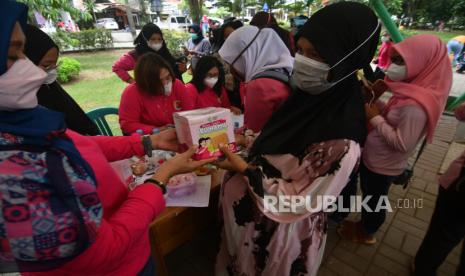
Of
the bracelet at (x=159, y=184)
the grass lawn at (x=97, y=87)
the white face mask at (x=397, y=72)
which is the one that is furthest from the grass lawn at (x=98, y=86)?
the bracelet at (x=159, y=184)

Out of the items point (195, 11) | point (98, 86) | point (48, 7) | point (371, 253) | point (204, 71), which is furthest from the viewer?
point (98, 86)

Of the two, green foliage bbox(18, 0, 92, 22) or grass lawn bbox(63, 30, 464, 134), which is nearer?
green foliage bbox(18, 0, 92, 22)

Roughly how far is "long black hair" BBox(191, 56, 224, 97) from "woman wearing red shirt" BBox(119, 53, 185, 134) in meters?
0.25

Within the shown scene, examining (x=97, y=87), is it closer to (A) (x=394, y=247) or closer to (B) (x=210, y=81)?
(B) (x=210, y=81)

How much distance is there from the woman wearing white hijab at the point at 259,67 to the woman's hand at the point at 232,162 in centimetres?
49

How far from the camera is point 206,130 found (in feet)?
4.15

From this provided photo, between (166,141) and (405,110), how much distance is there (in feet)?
5.29

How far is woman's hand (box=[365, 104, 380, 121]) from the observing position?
1844mm

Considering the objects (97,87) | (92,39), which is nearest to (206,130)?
(97,87)

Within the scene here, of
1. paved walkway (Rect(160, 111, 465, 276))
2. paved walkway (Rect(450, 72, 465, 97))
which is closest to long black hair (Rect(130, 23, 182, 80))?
paved walkway (Rect(160, 111, 465, 276))

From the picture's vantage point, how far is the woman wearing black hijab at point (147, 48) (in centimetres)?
357

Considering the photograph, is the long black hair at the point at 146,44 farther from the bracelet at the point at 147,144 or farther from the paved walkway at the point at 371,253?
the paved walkway at the point at 371,253

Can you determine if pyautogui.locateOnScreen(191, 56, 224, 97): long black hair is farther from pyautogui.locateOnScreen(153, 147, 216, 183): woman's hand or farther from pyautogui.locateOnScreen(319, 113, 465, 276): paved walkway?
pyautogui.locateOnScreen(319, 113, 465, 276): paved walkway

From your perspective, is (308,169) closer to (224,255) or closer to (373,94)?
(224,255)
